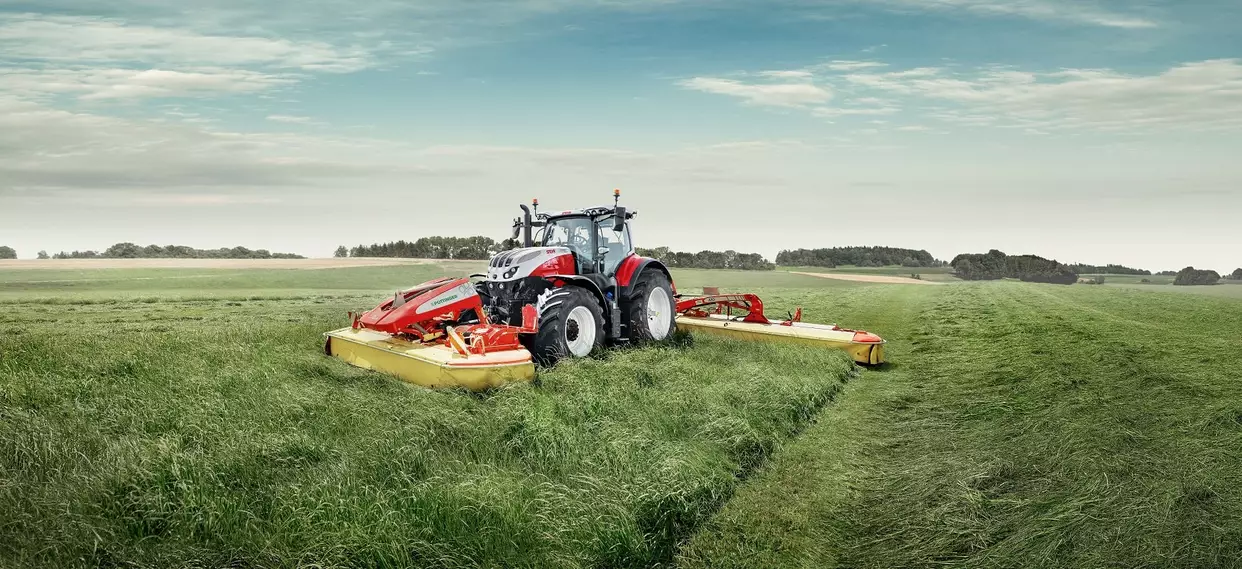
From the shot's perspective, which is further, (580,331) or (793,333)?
(793,333)

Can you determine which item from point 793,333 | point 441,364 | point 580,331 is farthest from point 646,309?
point 441,364

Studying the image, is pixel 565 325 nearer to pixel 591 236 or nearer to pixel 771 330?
pixel 591 236

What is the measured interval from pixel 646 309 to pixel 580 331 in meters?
1.69

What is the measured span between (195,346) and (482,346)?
4.94 meters

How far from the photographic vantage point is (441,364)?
8430 millimetres

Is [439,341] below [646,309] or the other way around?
below

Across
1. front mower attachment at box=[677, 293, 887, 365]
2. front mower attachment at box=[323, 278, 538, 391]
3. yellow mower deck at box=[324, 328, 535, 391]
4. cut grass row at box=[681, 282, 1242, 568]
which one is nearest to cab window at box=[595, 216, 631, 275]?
front mower attachment at box=[323, 278, 538, 391]

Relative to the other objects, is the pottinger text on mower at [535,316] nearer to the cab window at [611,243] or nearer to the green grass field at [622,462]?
the cab window at [611,243]

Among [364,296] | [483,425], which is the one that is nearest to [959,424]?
[483,425]

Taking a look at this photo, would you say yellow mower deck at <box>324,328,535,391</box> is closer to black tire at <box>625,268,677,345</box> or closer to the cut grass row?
black tire at <box>625,268,677,345</box>

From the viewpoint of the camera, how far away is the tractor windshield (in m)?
11.5

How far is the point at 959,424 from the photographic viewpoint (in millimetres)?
7941

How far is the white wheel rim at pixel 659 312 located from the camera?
1270 centimetres

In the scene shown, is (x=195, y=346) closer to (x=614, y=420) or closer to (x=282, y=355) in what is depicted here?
(x=282, y=355)
